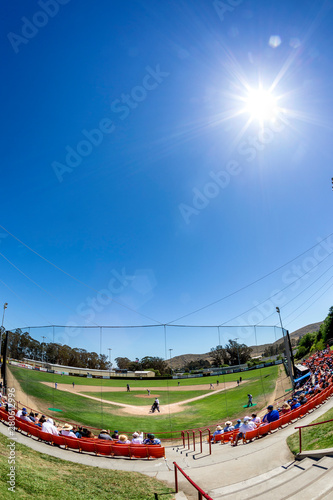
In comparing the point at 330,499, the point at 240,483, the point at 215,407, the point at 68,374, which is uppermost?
the point at 68,374

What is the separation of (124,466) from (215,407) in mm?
9849

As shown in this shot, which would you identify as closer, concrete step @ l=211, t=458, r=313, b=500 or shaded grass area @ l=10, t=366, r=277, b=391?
concrete step @ l=211, t=458, r=313, b=500

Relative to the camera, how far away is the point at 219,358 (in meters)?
17.5

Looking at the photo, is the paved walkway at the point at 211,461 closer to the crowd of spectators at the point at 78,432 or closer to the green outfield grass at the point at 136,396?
the crowd of spectators at the point at 78,432

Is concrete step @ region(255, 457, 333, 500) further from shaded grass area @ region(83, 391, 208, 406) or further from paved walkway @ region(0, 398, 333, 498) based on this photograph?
shaded grass area @ region(83, 391, 208, 406)

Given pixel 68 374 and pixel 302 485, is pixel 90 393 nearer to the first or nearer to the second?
pixel 68 374

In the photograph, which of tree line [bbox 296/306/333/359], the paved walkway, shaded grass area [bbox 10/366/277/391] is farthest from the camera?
tree line [bbox 296/306/333/359]

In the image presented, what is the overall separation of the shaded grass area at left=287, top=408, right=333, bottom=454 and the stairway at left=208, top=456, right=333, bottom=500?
2.89 feet

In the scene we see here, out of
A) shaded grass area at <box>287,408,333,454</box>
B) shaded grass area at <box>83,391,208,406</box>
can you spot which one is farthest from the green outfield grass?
shaded grass area at <box>287,408,333,454</box>

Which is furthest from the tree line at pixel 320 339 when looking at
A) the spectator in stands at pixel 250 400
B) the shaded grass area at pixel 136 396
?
the shaded grass area at pixel 136 396

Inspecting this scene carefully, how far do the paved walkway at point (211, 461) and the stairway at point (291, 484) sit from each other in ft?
1.56

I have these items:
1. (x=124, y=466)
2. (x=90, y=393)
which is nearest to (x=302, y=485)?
(x=124, y=466)

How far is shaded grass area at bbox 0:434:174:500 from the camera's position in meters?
6.62

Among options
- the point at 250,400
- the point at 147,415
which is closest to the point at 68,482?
the point at 147,415
